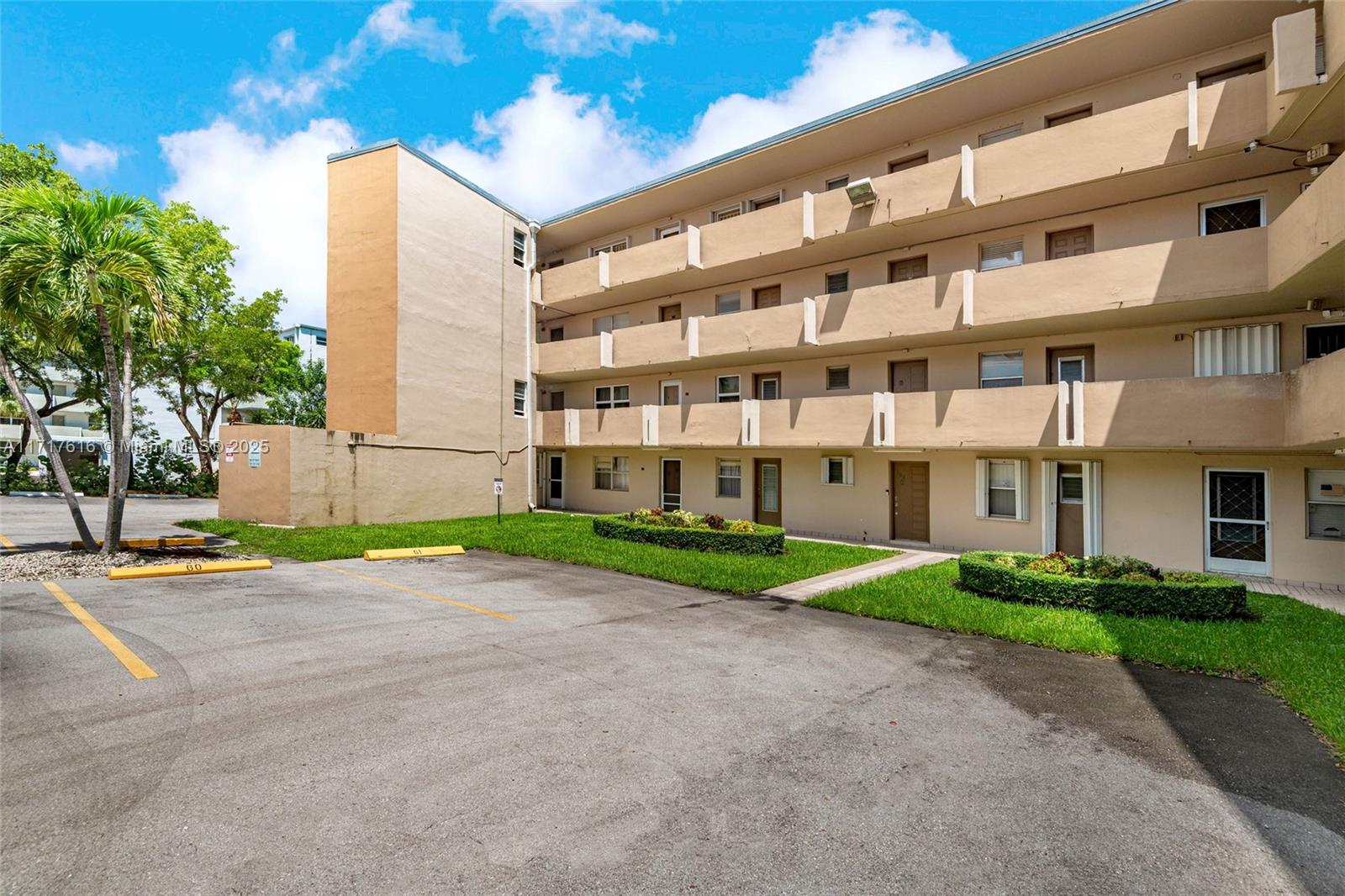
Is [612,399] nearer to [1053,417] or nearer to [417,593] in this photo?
[417,593]

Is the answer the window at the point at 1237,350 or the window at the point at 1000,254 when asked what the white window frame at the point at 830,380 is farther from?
the window at the point at 1237,350

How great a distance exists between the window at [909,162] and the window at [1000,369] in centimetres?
601

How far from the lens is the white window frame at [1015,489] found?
1584 centimetres

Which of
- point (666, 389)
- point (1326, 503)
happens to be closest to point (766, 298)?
point (666, 389)

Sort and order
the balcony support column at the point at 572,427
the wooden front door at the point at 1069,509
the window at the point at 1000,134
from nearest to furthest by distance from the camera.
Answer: the wooden front door at the point at 1069,509 < the window at the point at 1000,134 < the balcony support column at the point at 572,427

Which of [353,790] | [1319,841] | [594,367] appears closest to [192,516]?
[594,367]

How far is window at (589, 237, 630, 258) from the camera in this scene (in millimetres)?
24469

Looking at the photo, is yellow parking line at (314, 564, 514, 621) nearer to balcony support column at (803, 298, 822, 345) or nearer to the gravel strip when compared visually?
the gravel strip

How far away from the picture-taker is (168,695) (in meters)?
5.60

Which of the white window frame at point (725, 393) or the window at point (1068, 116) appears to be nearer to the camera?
the window at point (1068, 116)

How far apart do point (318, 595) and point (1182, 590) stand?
13.5m

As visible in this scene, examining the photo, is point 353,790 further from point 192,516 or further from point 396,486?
point 192,516

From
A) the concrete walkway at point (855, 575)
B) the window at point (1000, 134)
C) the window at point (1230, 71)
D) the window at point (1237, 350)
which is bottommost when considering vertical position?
the concrete walkway at point (855, 575)

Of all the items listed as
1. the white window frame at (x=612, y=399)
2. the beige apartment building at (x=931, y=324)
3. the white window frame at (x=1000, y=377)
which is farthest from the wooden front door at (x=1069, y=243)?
the white window frame at (x=612, y=399)
